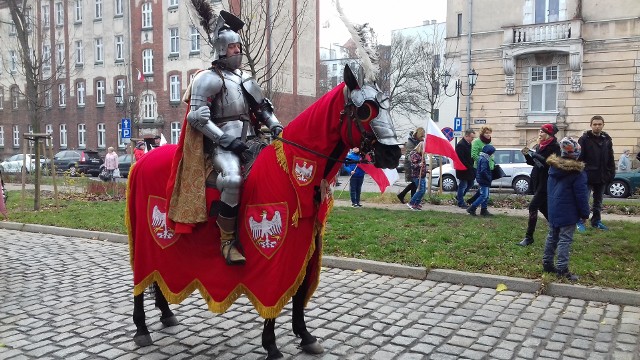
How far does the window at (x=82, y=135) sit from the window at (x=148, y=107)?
710 cm

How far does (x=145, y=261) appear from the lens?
17.0ft

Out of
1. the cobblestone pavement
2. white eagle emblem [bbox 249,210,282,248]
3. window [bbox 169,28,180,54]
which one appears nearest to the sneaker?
A: the cobblestone pavement

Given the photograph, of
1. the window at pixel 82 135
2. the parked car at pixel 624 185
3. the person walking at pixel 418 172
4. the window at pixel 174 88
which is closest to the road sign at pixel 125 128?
the person walking at pixel 418 172

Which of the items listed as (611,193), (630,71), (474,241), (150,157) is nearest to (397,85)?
(630,71)

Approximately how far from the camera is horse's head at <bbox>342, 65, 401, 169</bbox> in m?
3.98

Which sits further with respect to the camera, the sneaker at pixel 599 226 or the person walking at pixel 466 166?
the person walking at pixel 466 166

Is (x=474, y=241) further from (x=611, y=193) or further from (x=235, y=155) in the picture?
(x=611, y=193)

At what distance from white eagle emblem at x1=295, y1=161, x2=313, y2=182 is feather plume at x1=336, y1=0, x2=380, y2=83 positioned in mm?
789

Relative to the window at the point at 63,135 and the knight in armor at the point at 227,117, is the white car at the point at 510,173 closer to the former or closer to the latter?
the knight in armor at the point at 227,117

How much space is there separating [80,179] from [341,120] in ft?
55.6

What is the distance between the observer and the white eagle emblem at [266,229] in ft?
14.2

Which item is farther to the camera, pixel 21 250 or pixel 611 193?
pixel 611 193

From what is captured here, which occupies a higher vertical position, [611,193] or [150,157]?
[150,157]

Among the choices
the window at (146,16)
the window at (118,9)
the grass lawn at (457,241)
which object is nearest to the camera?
the grass lawn at (457,241)
